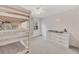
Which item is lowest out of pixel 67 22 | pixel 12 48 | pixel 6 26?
pixel 12 48

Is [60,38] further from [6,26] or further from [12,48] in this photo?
[6,26]

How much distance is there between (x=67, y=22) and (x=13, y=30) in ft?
5.61

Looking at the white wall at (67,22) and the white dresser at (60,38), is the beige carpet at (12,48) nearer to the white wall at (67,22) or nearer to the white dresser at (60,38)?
the white wall at (67,22)

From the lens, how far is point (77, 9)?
212 cm

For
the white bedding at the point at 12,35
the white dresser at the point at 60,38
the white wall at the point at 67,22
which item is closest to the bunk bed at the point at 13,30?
the white bedding at the point at 12,35

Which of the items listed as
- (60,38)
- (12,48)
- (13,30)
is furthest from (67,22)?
(12,48)

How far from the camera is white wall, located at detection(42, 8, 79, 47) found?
6.54ft

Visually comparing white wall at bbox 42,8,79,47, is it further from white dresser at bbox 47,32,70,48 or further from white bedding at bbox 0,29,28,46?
white bedding at bbox 0,29,28,46

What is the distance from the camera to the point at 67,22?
2.13 metres

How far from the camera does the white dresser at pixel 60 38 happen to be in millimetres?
2154

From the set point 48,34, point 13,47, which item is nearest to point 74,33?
point 48,34

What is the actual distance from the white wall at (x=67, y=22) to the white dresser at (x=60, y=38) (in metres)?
0.21

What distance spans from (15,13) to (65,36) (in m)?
1.96

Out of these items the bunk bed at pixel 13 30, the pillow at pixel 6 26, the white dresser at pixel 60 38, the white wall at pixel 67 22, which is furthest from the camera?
the white dresser at pixel 60 38
